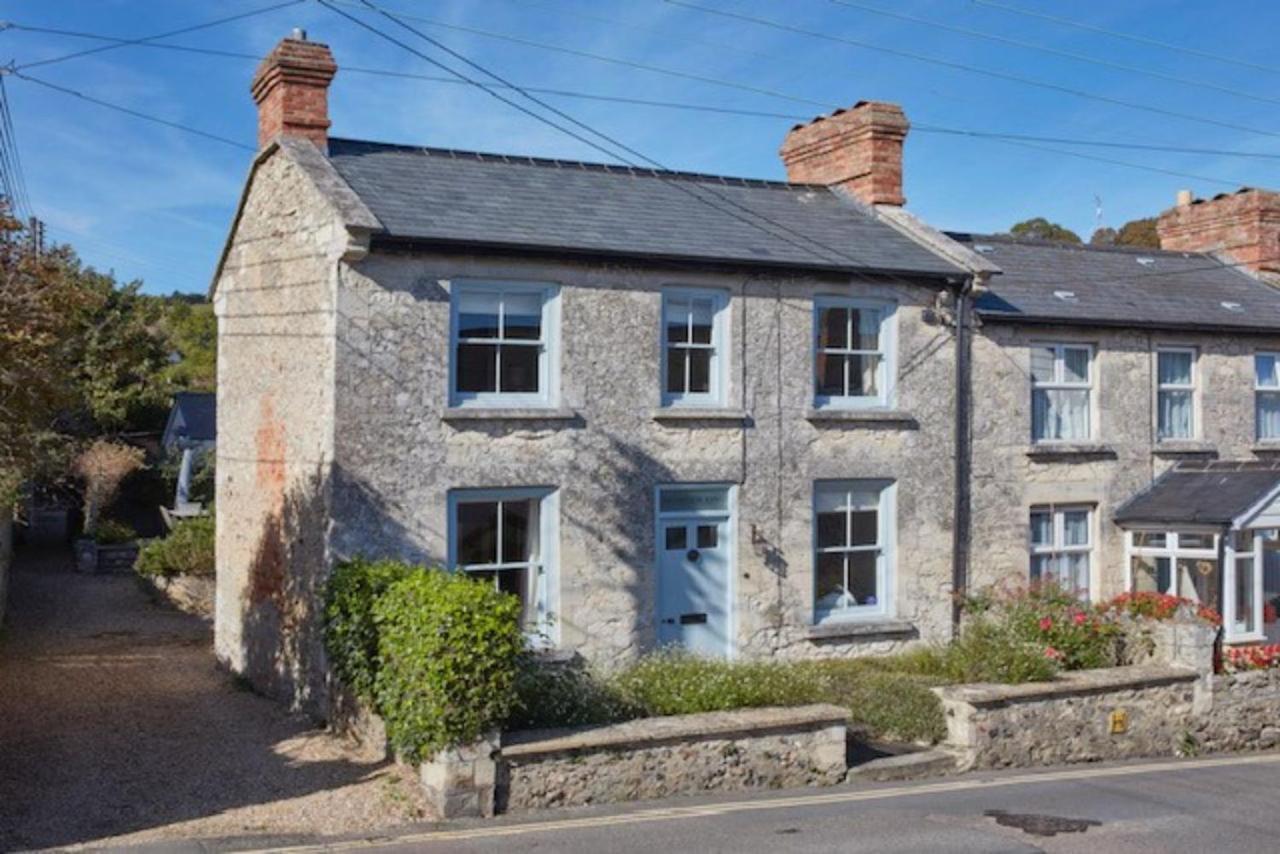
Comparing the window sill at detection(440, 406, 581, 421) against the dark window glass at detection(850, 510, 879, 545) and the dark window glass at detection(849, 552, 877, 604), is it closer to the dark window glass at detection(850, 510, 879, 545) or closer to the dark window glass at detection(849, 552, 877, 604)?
the dark window glass at detection(850, 510, 879, 545)

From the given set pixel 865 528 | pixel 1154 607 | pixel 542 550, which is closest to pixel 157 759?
pixel 542 550

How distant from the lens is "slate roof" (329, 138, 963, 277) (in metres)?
15.7

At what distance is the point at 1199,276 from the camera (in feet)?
78.3

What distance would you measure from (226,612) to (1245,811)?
1379 cm

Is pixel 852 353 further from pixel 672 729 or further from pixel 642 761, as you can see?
pixel 642 761

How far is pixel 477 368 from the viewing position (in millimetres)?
15594

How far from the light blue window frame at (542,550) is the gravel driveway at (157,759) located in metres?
2.92

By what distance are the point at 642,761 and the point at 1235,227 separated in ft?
64.6

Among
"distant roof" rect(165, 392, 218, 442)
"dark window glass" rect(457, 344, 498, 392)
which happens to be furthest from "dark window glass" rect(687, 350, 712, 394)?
"distant roof" rect(165, 392, 218, 442)

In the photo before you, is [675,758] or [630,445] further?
[630,445]

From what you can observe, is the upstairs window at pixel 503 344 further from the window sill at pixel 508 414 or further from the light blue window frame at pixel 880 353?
the light blue window frame at pixel 880 353

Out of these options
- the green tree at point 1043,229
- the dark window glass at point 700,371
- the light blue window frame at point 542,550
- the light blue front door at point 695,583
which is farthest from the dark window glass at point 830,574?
the green tree at point 1043,229

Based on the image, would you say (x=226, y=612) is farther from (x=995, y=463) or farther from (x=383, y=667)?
(x=995, y=463)

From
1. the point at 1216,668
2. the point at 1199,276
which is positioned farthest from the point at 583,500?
the point at 1199,276
